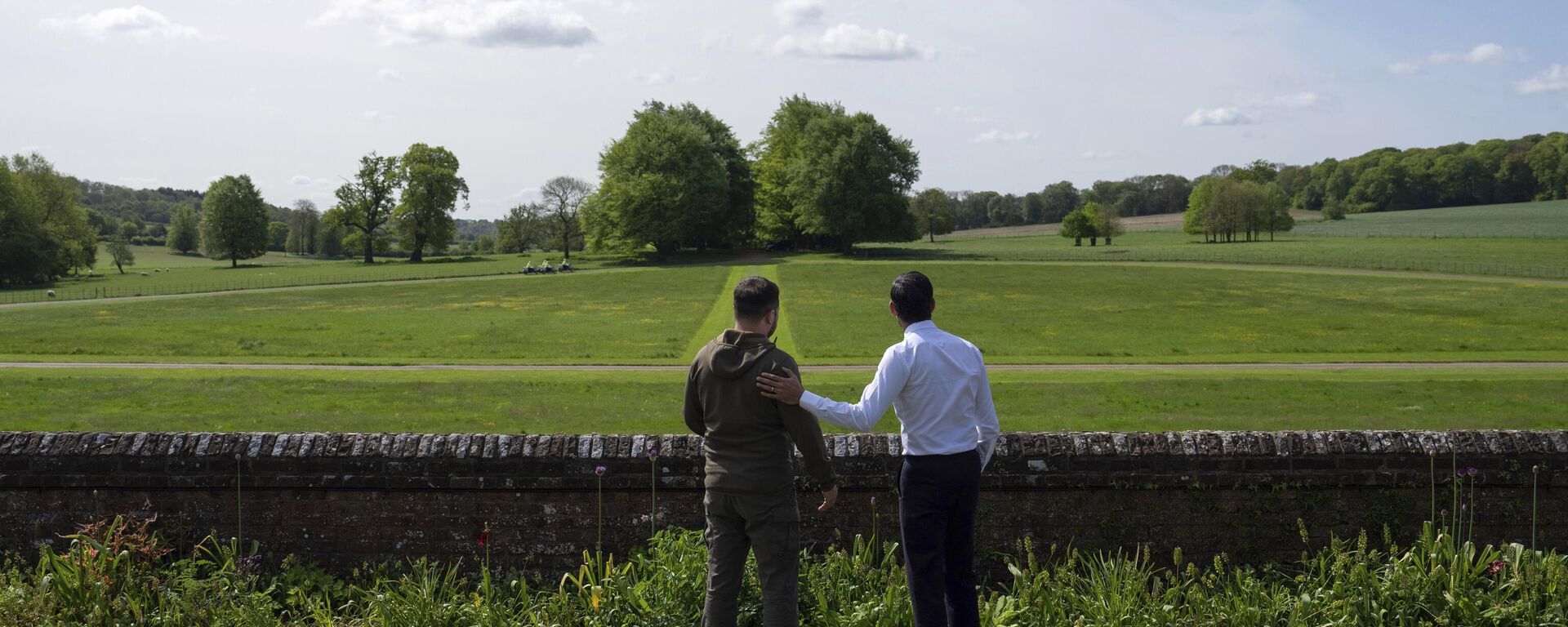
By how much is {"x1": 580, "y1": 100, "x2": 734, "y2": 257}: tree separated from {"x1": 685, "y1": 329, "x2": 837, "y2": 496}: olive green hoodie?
75041mm

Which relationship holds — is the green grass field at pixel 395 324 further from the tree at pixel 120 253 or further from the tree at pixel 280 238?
the tree at pixel 280 238

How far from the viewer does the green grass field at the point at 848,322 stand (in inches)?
1116

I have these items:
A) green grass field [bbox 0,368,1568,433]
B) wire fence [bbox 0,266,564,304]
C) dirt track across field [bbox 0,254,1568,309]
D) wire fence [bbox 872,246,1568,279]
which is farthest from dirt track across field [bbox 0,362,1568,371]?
wire fence [bbox 872,246,1568,279]

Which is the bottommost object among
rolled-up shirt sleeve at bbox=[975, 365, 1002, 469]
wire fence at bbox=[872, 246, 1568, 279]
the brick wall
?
wire fence at bbox=[872, 246, 1568, 279]

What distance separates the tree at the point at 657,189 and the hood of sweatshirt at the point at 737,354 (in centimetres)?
7506

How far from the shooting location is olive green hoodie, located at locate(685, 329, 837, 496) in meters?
4.90

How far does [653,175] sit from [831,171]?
13.8 meters

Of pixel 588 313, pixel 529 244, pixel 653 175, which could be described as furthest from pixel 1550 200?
pixel 588 313

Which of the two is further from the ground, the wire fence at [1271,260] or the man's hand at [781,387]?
the man's hand at [781,387]

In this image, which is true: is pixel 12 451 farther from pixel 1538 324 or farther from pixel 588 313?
pixel 1538 324

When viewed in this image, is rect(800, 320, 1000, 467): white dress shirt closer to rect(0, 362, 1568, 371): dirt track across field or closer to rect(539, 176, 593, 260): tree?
rect(0, 362, 1568, 371): dirt track across field

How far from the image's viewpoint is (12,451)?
245 inches

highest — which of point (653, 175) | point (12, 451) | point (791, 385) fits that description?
point (653, 175)

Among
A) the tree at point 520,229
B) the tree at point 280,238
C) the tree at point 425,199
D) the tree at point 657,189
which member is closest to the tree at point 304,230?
the tree at point 280,238
